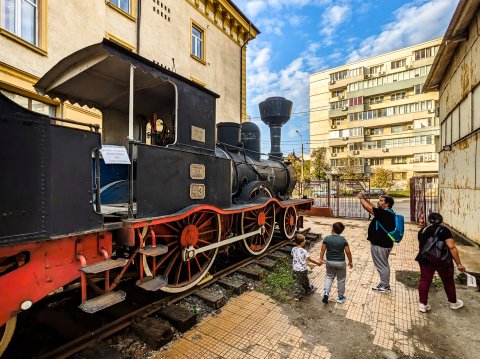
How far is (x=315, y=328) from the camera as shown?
356 centimetres

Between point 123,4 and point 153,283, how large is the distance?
39.2 ft

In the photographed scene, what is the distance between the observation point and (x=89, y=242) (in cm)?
297

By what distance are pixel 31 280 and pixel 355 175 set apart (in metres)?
43.2

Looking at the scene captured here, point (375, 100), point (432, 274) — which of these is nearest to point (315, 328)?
point (432, 274)

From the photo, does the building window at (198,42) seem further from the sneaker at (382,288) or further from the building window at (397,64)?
the building window at (397,64)

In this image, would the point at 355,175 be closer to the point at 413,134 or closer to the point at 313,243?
the point at 413,134

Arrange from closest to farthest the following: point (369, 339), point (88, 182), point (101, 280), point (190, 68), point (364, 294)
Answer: point (88, 182) < point (369, 339) < point (101, 280) < point (364, 294) < point (190, 68)

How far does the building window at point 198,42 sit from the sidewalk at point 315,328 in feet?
45.0

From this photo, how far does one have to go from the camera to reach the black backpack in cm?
392

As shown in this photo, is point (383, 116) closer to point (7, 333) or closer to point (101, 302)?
point (101, 302)

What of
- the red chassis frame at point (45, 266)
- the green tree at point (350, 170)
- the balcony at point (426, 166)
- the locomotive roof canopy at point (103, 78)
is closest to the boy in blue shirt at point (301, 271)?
the red chassis frame at point (45, 266)

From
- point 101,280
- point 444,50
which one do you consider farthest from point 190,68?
point 101,280

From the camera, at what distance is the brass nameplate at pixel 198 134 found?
438 centimetres

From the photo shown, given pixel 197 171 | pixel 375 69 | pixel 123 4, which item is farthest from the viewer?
pixel 375 69
